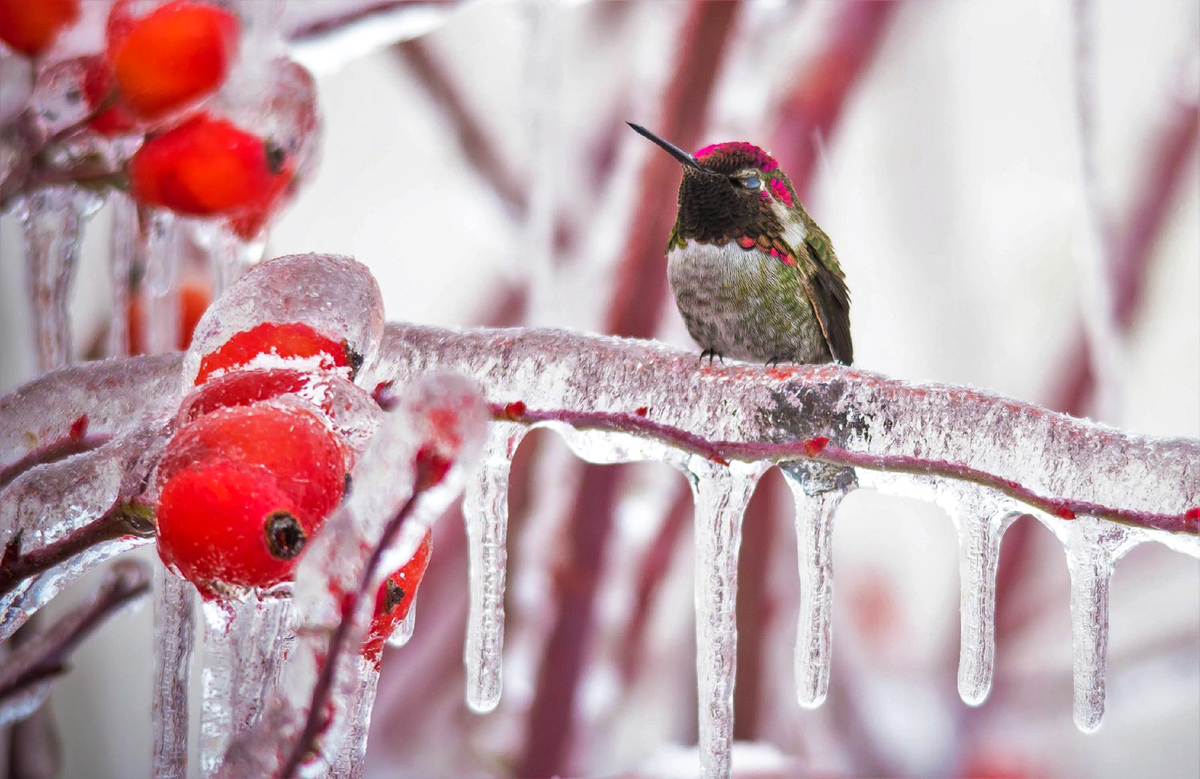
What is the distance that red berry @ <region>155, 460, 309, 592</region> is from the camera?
16 cm

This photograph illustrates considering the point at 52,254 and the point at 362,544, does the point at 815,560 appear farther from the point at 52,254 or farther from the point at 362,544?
the point at 52,254

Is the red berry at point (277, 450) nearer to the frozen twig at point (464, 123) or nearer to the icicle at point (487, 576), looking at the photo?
the icicle at point (487, 576)

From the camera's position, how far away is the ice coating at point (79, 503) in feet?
0.67

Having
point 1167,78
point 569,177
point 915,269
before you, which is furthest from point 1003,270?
point 569,177

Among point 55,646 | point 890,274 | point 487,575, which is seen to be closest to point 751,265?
point 487,575

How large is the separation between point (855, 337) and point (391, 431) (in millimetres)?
588

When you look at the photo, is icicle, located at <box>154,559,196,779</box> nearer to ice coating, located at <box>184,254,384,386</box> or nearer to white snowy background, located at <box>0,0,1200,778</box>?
ice coating, located at <box>184,254,384,386</box>

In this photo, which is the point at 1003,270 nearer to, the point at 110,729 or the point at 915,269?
the point at 915,269

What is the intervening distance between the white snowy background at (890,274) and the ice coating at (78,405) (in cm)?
40

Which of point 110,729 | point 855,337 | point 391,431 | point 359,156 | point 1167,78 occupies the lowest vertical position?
point 110,729

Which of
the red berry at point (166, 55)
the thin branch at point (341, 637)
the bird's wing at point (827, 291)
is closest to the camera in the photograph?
the thin branch at point (341, 637)

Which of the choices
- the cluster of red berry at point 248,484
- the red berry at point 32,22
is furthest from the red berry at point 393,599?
the red berry at point 32,22

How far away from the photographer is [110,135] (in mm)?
270

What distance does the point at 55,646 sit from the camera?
30 cm
